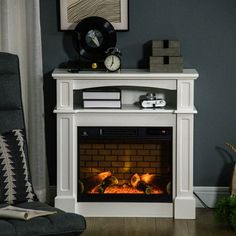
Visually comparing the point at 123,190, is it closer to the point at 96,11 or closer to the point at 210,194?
the point at 210,194

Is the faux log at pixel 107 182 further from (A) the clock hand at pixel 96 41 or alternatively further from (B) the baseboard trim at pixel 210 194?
(A) the clock hand at pixel 96 41

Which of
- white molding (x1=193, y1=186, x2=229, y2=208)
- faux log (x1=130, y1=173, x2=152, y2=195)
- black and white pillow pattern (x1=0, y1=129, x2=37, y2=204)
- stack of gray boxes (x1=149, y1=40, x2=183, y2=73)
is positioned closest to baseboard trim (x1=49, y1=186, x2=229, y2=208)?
white molding (x1=193, y1=186, x2=229, y2=208)

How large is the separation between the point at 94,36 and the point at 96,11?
0.19 meters

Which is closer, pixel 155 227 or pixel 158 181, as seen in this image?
pixel 155 227

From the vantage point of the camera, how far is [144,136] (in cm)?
512

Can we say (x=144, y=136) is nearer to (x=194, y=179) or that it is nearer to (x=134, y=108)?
(x=134, y=108)

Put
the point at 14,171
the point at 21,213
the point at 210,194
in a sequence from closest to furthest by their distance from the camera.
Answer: the point at 21,213
the point at 14,171
the point at 210,194

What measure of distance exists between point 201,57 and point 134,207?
111 centimetres

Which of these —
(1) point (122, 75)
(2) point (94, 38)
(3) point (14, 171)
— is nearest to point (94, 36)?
(2) point (94, 38)

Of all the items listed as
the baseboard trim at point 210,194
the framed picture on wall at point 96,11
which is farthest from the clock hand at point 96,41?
the baseboard trim at point 210,194

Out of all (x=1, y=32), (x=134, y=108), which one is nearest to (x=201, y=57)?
(x=134, y=108)

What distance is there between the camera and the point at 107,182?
17.2 feet

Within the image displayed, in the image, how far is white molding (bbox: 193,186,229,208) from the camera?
5445 mm

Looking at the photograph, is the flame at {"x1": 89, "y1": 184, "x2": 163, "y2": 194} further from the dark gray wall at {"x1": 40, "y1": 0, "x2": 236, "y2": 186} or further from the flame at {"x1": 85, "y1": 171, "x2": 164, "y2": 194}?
the dark gray wall at {"x1": 40, "y1": 0, "x2": 236, "y2": 186}
